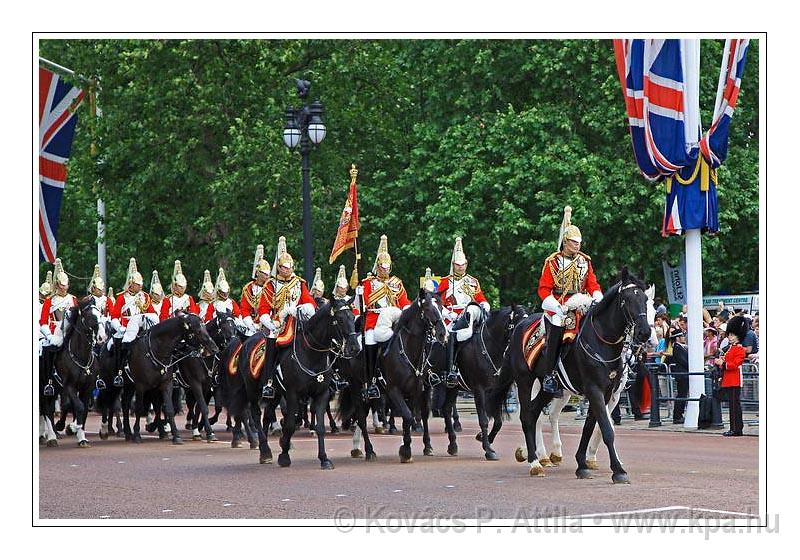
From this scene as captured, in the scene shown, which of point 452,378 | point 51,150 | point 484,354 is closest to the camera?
point 484,354

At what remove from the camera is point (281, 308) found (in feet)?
59.7

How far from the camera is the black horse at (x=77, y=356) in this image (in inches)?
833

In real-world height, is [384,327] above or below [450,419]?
above

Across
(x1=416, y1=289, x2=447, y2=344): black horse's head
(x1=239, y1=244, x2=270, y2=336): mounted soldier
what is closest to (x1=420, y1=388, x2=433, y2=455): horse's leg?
(x1=416, y1=289, x2=447, y2=344): black horse's head

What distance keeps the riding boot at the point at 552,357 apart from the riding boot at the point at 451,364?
A: 12.0 ft

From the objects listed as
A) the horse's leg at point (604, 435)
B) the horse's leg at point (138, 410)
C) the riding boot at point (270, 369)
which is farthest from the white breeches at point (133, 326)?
the horse's leg at point (604, 435)

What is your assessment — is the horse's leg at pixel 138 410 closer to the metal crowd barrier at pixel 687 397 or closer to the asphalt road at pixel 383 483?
the asphalt road at pixel 383 483

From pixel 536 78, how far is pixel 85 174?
12368 millimetres

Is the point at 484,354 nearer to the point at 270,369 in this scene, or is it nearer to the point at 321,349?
the point at 321,349

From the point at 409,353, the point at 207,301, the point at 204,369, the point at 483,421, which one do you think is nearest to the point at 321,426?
the point at 409,353

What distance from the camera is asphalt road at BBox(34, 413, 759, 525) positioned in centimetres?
1269

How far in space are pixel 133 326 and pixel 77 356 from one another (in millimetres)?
1654

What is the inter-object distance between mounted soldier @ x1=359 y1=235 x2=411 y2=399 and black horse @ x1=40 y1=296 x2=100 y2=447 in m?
4.23

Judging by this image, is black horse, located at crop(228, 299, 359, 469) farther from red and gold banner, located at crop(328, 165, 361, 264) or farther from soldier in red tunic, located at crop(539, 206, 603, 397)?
red and gold banner, located at crop(328, 165, 361, 264)
